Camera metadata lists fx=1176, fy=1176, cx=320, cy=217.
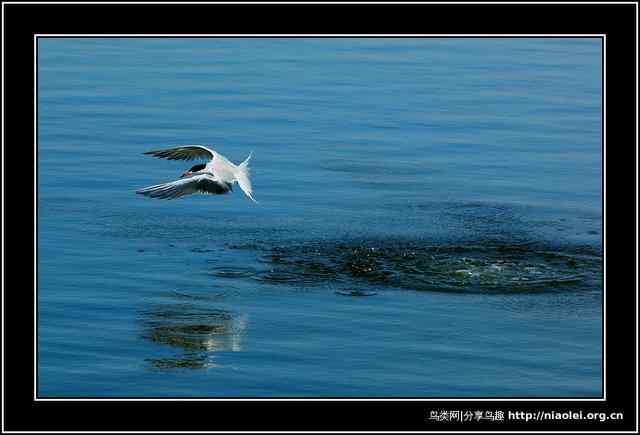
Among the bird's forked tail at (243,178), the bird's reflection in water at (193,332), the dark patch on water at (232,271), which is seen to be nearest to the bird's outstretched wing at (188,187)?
the bird's forked tail at (243,178)

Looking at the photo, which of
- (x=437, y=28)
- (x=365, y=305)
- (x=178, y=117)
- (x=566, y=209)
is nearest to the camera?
(x=365, y=305)

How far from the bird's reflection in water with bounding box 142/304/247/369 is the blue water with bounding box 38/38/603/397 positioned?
3cm

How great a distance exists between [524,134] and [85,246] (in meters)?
8.30

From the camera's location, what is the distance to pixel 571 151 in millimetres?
18297

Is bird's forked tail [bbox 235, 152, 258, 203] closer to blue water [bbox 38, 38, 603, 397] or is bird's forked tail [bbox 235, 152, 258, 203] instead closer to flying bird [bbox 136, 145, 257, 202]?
flying bird [bbox 136, 145, 257, 202]

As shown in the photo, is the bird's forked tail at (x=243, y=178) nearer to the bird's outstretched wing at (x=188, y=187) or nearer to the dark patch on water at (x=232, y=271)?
the bird's outstretched wing at (x=188, y=187)

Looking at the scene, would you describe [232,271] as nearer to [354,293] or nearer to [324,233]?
[354,293]

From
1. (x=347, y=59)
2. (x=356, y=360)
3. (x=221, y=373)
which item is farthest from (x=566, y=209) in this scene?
(x=347, y=59)

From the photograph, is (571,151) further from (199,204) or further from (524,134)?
(199,204)

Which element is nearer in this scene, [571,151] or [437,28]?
[437,28]

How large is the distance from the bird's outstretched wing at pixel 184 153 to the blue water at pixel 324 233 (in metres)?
1.22

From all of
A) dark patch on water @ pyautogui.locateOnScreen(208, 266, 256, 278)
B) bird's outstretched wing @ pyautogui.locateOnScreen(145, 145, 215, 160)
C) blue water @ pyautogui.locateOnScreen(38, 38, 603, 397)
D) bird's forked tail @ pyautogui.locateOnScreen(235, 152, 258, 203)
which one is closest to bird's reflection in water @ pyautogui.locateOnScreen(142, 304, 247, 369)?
blue water @ pyautogui.locateOnScreen(38, 38, 603, 397)

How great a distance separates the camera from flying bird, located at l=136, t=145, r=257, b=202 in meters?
12.5

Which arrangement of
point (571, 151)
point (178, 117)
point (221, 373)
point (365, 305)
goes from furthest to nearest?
1. point (178, 117)
2. point (571, 151)
3. point (365, 305)
4. point (221, 373)
